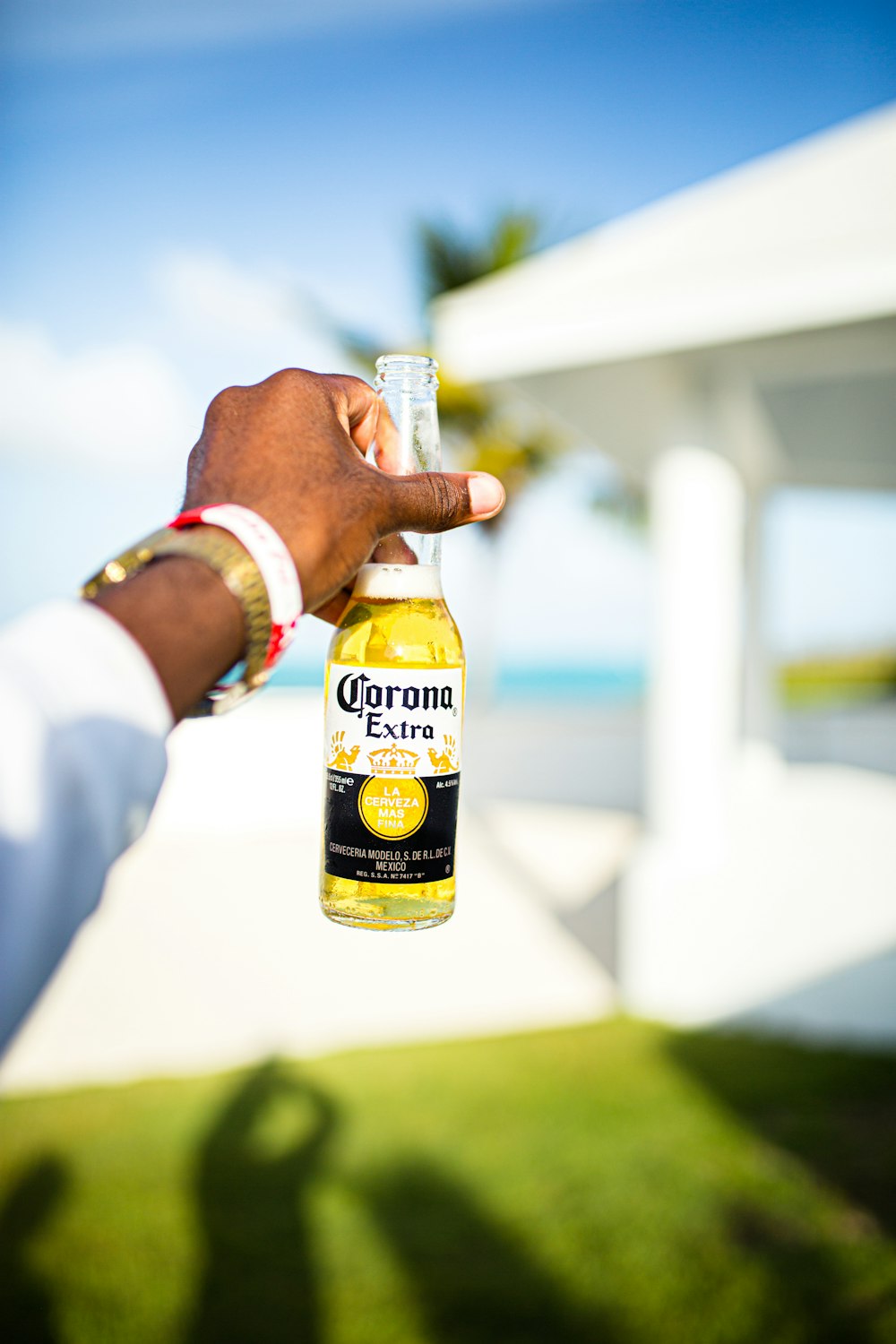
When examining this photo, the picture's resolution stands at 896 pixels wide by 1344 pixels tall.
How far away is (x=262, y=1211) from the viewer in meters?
3.81

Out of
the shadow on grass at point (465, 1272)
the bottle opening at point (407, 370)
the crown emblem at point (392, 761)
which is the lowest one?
the shadow on grass at point (465, 1272)

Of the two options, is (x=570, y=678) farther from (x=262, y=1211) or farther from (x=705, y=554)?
(x=262, y=1211)

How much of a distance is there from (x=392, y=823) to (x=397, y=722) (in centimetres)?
10

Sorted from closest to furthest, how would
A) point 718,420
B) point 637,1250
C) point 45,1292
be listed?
point 45,1292 < point 637,1250 < point 718,420

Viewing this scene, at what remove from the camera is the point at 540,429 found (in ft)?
59.9

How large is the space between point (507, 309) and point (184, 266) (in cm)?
4562

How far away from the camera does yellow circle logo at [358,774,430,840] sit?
3.45 ft

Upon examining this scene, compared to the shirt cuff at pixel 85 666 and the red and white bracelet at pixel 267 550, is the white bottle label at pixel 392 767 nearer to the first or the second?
the red and white bracelet at pixel 267 550

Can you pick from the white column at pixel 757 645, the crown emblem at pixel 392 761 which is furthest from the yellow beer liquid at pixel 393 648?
the white column at pixel 757 645

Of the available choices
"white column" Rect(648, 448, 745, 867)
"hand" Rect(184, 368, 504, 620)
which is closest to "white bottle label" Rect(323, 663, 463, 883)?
"hand" Rect(184, 368, 504, 620)

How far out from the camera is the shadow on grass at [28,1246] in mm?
3252

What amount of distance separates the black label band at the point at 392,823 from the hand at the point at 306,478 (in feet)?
0.64

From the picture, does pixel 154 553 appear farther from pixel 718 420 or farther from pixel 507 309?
pixel 718 420

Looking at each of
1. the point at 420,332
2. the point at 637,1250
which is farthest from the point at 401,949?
the point at 420,332
